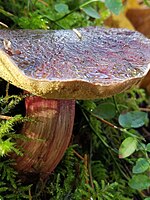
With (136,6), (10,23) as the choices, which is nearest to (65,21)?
(10,23)

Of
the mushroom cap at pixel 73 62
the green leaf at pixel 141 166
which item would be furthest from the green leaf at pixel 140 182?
the mushroom cap at pixel 73 62

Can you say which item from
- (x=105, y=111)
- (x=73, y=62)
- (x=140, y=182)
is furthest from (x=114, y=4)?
(x=140, y=182)

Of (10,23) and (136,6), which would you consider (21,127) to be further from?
(136,6)

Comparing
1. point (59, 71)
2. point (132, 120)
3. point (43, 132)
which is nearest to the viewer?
point (59, 71)

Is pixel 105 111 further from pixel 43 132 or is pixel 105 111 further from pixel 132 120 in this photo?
pixel 43 132

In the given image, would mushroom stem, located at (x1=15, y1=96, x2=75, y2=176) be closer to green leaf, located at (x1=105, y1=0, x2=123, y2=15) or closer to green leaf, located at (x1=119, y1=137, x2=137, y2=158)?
green leaf, located at (x1=119, y1=137, x2=137, y2=158)

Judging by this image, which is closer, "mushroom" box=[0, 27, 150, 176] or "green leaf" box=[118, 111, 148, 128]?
"mushroom" box=[0, 27, 150, 176]

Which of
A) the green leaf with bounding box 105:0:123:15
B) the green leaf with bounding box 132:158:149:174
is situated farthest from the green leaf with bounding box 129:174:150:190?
the green leaf with bounding box 105:0:123:15
